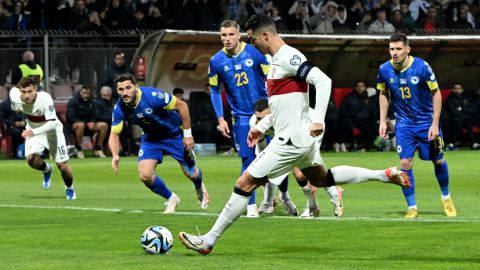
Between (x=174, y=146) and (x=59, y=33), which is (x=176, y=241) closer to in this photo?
(x=174, y=146)

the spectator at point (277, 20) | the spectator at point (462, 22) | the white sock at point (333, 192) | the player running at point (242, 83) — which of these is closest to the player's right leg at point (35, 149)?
the player running at point (242, 83)

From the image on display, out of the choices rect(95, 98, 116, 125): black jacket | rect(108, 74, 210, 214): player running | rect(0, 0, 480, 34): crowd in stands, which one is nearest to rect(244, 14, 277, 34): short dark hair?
rect(108, 74, 210, 214): player running

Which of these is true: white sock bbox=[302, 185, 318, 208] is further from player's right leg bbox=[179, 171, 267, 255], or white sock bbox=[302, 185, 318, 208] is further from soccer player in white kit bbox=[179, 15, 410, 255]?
player's right leg bbox=[179, 171, 267, 255]

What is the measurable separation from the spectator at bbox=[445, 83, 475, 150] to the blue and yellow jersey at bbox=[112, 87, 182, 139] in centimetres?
1699

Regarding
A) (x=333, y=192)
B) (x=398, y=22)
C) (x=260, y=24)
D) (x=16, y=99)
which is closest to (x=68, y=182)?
(x=16, y=99)

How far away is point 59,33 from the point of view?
101 feet

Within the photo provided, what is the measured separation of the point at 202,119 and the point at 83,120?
305 centimetres

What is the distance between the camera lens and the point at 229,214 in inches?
465

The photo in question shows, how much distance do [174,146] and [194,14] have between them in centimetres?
1670

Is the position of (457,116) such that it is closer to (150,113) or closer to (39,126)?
(39,126)

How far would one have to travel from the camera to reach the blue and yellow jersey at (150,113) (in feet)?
54.6

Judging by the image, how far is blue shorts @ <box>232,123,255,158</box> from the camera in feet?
54.1

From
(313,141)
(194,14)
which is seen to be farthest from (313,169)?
(194,14)

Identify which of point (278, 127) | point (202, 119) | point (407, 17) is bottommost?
point (202, 119)
